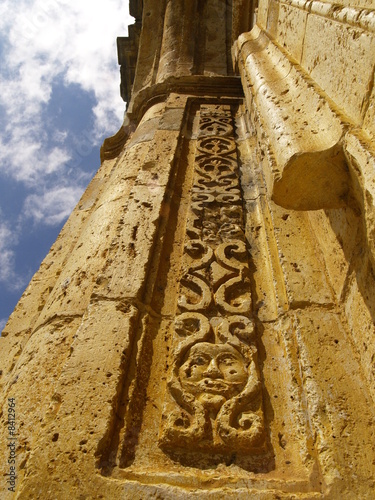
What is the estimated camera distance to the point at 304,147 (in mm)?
1407

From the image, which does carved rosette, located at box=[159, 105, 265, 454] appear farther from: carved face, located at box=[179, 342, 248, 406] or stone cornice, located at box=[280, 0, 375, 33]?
stone cornice, located at box=[280, 0, 375, 33]

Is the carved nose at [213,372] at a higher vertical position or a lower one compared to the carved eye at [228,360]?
lower

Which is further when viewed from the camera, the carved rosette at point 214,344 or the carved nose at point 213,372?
the carved nose at point 213,372

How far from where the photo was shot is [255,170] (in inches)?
107

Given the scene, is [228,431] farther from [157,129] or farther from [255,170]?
[157,129]

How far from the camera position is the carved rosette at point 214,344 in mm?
1259

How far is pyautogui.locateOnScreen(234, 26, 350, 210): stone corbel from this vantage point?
1.35m

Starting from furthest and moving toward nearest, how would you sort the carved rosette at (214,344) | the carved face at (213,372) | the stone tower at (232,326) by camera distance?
the carved face at (213,372)
the carved rosette at (214,344)
the stone tower at (232,326)

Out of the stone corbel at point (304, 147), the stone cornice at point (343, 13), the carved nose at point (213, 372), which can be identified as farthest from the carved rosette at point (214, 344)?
the stone cornice at point (343, 13)

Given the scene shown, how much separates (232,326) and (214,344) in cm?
12

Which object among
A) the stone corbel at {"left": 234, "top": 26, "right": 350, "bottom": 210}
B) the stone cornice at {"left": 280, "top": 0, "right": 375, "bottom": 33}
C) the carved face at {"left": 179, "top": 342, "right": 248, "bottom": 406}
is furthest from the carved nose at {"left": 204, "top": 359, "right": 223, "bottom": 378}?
the stone cornice at {"left": 280, "top": 0, "right": 375, "bottom": 33}

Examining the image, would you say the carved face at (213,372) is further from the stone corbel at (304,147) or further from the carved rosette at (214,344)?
the stone corbel at (304,147)

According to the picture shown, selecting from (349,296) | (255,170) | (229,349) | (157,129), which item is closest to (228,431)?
(229,349)

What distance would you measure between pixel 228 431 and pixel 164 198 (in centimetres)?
136
